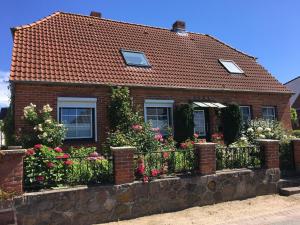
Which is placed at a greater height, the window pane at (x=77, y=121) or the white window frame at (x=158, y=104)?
the white window frame at (x=158, y=104)

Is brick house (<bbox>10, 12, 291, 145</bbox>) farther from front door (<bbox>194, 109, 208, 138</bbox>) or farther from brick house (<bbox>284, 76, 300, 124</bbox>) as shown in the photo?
brick house (<bbox>284, 76, 300, 124</bbox>)

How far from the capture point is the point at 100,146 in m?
12.6

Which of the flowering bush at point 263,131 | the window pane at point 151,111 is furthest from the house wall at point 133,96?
the flowering bush at point 263,131

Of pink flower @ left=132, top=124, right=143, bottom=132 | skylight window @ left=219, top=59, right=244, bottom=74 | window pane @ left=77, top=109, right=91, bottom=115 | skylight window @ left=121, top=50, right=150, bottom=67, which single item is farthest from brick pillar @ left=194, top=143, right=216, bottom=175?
skylight window @ left=219, top=59, right=244, bottom=74

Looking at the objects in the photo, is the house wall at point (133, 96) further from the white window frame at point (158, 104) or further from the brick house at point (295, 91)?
the brick house at point (295, 91)

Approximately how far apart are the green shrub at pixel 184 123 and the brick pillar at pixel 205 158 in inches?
194

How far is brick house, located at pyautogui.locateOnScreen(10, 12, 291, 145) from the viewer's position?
39.8ft

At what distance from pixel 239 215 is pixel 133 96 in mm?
6952

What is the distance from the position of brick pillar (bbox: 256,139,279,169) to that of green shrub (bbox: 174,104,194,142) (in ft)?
14.0

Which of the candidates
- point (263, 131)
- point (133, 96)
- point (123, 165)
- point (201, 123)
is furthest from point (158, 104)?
point (123, 165)

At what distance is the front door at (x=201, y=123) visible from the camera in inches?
604

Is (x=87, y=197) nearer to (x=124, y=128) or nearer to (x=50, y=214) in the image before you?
(x=50, y=214)

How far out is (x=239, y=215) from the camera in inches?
311

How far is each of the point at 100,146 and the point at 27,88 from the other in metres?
3.39
